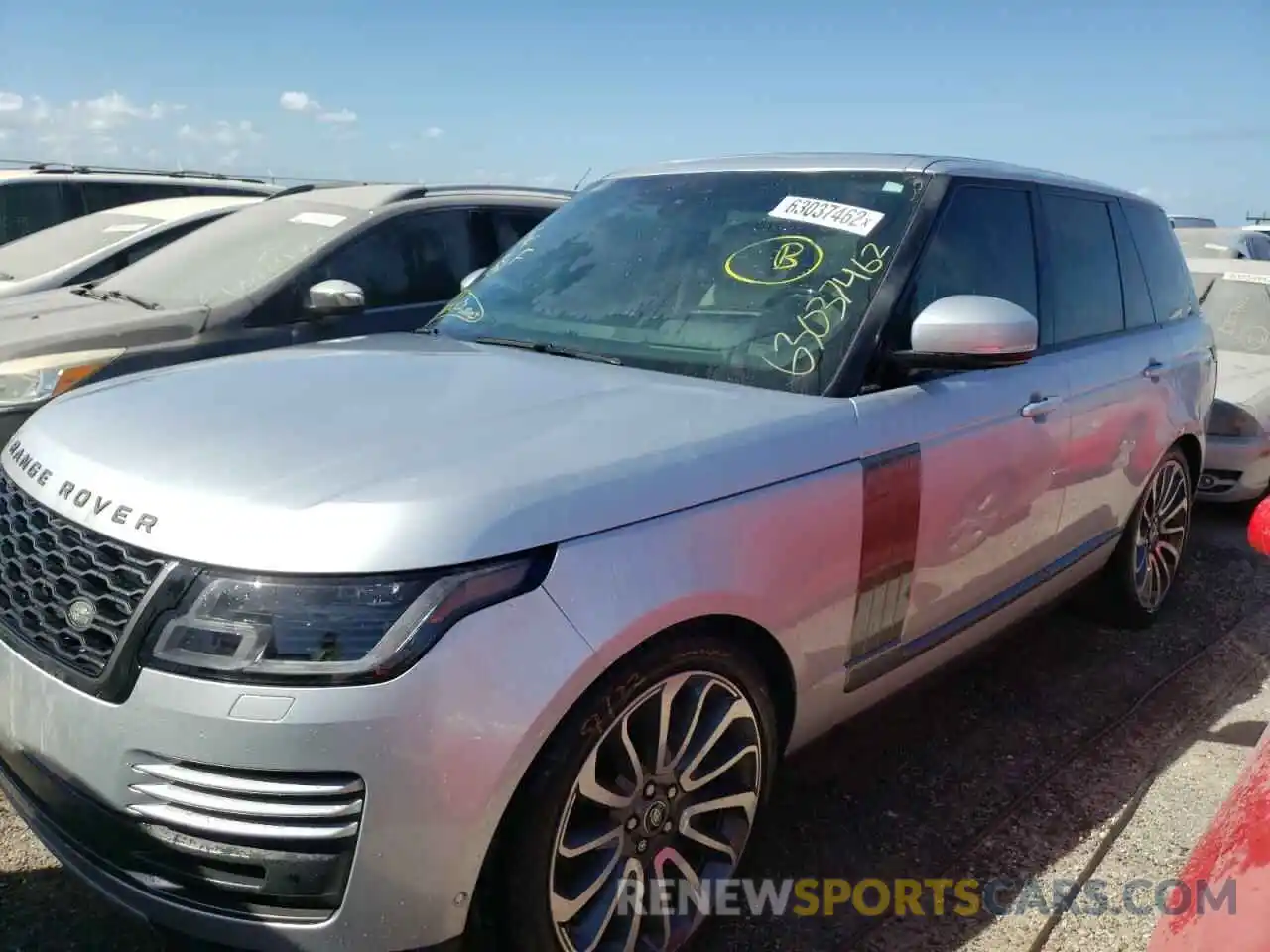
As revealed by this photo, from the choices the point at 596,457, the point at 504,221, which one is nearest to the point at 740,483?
the point at 596,457

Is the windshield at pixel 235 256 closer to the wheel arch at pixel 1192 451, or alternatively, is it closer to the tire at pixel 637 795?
the tire at pixel 637 795

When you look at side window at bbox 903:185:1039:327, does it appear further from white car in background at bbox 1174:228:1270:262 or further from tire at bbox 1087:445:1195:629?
white car in background at bbox 1174:228:1270:262

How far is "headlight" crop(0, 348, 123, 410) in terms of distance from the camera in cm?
416

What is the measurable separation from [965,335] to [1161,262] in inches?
97.4

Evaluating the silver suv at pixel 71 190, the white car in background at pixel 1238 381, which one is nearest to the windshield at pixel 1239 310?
the white car in background at pixel 1238 381

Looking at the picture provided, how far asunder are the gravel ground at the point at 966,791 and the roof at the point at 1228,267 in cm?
414

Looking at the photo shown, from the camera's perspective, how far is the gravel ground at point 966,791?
253 cm

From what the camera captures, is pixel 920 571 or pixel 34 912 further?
pixel 920 571

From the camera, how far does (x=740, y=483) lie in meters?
2.26

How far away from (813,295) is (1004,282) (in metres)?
0.90

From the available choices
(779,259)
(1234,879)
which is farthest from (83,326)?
(1234,879)

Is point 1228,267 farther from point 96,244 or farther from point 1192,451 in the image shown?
point 96,244

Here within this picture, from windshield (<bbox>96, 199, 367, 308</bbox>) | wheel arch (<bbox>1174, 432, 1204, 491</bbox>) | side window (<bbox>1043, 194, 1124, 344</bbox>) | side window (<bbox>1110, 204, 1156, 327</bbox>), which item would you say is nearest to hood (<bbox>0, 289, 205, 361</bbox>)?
windshield (<bbox>96, 199, 367, 308</bbox>)

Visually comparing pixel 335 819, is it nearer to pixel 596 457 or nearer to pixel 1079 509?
pixel 596 457
